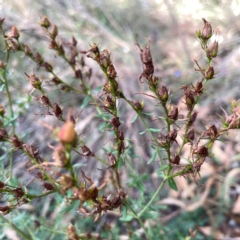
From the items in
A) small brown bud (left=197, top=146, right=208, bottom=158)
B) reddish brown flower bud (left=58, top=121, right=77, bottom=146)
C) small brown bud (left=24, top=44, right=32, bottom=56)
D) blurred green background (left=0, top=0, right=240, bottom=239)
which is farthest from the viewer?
blurred green background (left=0, top=0, right=240, bottom=239)

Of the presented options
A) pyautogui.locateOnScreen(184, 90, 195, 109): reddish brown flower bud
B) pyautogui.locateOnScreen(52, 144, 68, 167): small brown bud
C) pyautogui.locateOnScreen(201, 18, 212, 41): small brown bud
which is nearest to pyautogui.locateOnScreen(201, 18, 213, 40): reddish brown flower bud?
pyautogui.locateOnScreen(201, 18, 212, 41): small brown bud

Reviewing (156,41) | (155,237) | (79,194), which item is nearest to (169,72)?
(156,41)

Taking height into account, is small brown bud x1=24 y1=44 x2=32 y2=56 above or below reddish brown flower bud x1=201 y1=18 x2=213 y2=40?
above

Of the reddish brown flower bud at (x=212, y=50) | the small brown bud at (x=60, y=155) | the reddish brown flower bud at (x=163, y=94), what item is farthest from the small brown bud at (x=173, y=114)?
the small brown bud at (x=60, y=155)

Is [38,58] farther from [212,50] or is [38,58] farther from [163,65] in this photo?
[163,65]

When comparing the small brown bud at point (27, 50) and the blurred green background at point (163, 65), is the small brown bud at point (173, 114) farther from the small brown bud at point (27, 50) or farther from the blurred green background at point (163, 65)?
the small brown bud at point (27, 50)

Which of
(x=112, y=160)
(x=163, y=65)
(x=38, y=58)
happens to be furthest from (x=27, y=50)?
(x=163, y=65)

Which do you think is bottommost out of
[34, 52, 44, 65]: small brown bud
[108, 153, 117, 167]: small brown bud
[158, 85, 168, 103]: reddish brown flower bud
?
[108, 153, 117, 167]: small brown bud

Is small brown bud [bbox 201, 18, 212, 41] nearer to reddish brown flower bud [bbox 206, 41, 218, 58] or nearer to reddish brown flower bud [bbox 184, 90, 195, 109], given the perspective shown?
reddish brown flower bud [bbox 206, 41, 218, 58]

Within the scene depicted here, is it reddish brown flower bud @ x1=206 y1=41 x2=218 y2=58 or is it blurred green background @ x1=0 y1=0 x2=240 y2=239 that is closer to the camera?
reddish brown flower bud @ x1=206 y1=41 x2=218 y2=58

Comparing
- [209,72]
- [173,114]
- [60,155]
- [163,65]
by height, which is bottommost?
[60,155]

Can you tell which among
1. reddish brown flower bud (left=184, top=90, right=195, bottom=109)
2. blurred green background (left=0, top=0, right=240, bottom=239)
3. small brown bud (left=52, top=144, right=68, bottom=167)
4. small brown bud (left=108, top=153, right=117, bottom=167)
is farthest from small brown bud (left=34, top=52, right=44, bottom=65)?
small brown bud (left=52, top=144, right=68, bottom=167)

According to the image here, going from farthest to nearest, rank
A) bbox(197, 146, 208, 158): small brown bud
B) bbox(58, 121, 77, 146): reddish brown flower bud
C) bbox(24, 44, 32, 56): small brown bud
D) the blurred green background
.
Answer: the blurred green background
bbox(24, 44, 32, 56): small brown bud
bbox(197, 146, 208, 158): small brown bud
bbox(58, 121, 77, 146): reddish brown flower bud
